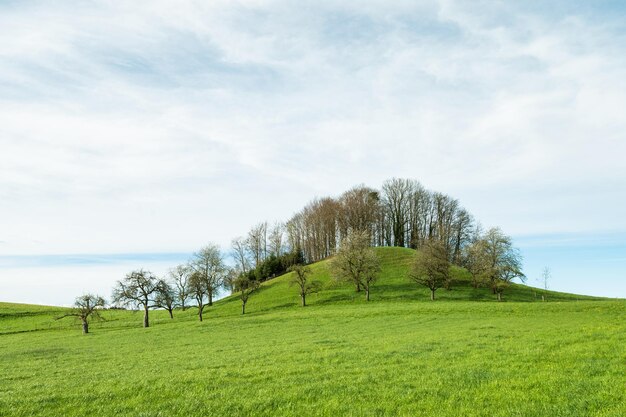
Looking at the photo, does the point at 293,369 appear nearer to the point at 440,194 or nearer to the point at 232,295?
the point at 232,295

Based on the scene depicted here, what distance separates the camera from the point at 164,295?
255 feet

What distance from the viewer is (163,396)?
15477 mm

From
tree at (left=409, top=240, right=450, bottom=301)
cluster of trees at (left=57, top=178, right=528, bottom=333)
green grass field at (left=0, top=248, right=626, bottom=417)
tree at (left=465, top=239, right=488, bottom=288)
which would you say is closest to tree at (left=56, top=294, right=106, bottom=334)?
cluster of trees at (left=57, top=178, right=528, bottom=333)

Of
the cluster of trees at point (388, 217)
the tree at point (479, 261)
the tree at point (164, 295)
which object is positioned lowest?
the tree at point (164, 295)

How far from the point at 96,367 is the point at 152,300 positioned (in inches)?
2055

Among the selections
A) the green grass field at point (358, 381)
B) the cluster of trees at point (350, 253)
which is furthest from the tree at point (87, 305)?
the green grass field at point (358, 381)

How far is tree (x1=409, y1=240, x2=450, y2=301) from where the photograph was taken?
81.4 m

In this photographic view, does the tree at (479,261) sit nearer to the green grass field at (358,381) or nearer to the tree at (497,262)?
the tree at (497,262)

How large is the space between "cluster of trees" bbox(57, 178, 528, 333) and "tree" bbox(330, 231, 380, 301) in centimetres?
21

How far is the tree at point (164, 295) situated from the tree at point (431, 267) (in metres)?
48.8

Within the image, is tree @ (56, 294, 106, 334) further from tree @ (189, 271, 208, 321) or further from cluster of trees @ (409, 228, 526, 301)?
cluster of trees @ (409, 228, 526, 301)

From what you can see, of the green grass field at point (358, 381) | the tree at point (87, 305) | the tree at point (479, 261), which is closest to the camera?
the green grass field at point (358, 381)

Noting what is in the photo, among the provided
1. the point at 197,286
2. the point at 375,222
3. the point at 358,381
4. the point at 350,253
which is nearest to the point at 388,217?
the point at 375,222

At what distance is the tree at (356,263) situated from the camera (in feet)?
282
